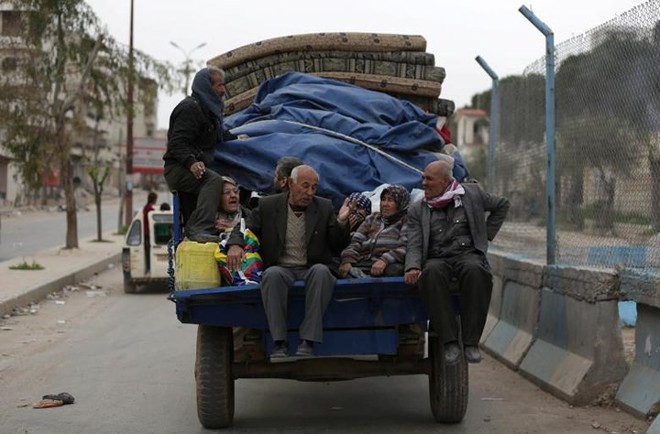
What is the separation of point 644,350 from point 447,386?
4.51ft

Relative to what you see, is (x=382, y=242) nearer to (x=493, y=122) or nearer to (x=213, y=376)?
(x=213, y=376)

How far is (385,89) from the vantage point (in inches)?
380

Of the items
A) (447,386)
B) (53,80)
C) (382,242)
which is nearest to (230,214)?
(382,242)

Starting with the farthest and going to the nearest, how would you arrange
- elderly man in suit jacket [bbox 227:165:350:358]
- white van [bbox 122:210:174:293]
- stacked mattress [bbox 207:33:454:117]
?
1. white van [bbox 122:210:174:293]
2. stacked mattress [bbox 207:33:454:117]
3. elderly man in suit jacket [bbox 227:165:350:358]

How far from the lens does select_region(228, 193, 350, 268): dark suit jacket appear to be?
637cm

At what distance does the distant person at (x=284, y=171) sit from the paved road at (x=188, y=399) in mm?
1640

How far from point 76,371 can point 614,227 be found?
4952mm

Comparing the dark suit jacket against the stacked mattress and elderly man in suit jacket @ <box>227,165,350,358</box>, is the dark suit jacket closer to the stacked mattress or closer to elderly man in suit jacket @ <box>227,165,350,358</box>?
elderly man in suit jacket @ <box>227,165,350,358</box>

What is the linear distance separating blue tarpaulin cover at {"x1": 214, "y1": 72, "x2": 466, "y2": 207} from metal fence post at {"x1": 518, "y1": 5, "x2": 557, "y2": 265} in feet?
3.45

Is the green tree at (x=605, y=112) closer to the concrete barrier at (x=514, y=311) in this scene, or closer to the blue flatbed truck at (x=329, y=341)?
the concrete barrier at (x=514, y=311)

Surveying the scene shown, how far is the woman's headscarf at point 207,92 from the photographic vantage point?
7145mm

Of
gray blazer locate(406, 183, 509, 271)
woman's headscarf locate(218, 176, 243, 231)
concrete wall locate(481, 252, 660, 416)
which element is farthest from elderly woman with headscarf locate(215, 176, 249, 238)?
concrete wall locate(481, 252, 660, 416)

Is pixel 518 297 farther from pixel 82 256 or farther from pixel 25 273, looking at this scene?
pixel 82 256

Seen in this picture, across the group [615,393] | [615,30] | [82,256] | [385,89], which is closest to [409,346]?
[615,393]
